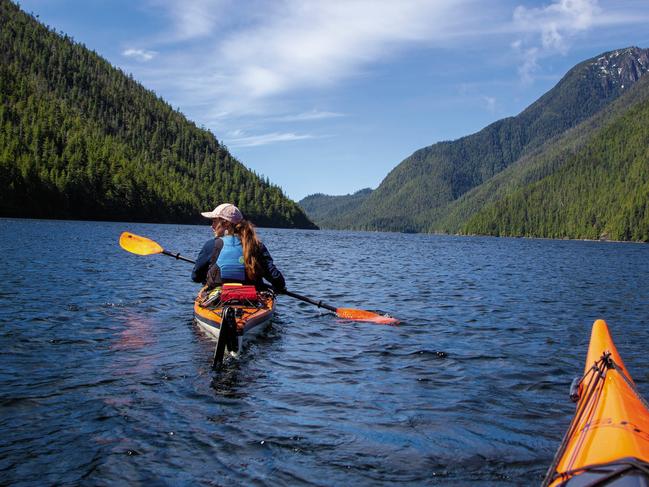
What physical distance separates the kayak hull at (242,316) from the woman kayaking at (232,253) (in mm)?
628

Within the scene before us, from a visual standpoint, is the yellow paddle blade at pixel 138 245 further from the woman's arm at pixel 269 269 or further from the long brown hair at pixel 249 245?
the long brown hair at pixel 249 245

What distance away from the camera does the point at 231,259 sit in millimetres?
13188

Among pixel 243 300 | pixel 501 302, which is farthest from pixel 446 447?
pixel 501 302

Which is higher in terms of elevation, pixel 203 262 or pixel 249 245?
pixel 249 245

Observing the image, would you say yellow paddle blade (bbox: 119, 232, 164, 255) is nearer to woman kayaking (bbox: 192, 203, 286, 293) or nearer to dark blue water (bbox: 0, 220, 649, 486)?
dark blue water (bbox: 0, 220, 649, 486)

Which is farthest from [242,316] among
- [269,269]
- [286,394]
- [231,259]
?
[286,394]

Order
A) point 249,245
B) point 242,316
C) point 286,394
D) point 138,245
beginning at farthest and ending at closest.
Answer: point 138,245 → point 249,245 → point 242,316 → point 286,394

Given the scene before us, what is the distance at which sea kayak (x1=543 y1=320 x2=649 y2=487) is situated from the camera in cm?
453

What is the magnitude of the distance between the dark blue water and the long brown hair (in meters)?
2.00

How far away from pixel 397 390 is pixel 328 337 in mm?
5042

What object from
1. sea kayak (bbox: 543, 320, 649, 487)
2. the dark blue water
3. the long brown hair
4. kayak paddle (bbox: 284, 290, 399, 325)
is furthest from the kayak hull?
sea kayak (bbox: 543, 320, 649, 487)

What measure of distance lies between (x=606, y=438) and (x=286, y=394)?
19.0 ft

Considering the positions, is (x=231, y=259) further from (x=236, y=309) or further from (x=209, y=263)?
(x=236, y=309)

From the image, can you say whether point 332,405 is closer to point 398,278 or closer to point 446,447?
point 446,447
